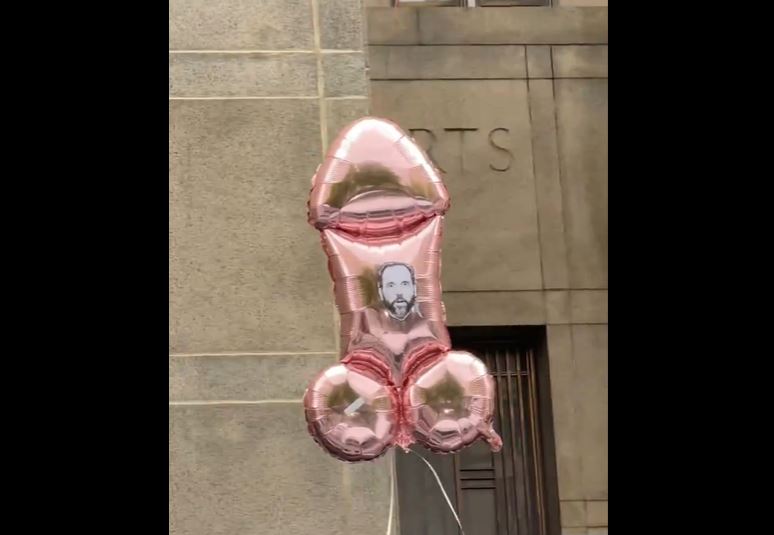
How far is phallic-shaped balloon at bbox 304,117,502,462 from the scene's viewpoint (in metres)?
6.89

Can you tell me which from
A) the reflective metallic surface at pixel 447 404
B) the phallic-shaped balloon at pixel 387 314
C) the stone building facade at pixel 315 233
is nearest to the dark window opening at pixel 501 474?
the stone building facade at pixel 315 233

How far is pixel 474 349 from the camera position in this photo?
9.45 m

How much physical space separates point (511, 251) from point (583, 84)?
1.08 m

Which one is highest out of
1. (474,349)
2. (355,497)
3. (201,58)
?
(201,58)

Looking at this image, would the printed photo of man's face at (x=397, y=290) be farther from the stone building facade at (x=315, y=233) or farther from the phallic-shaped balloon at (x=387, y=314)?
the stone building facade at (x=315, y=233)

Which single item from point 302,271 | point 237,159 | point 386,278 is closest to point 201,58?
point 237,159

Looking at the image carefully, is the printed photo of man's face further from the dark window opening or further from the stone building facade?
the dark window opening

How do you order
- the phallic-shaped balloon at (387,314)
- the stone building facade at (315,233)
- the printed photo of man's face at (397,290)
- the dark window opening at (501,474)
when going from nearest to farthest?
the phallic-shaped balloon at (387,314), the printed photo of man's face at (397,290), the stone building facade at (315,233), the dark window opening at (501,474)

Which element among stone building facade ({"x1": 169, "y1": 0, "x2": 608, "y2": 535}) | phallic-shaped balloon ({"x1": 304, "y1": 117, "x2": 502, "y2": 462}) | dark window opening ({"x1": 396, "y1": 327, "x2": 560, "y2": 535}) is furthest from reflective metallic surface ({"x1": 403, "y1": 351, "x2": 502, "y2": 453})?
dark window opening ({"x1": 396, "y1": 327, "x2": 560, "y2": 535})

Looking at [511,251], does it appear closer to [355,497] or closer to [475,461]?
[475,461]

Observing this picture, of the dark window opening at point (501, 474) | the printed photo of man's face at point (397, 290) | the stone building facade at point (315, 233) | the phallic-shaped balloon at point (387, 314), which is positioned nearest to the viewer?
the phallic-shaped balloon at point (387, 314)

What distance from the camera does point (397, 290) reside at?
7.02 m

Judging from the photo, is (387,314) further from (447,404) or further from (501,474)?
(501,474)

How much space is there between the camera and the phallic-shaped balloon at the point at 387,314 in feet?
22.6
